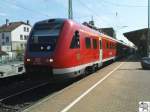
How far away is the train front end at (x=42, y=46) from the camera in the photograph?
608 inches

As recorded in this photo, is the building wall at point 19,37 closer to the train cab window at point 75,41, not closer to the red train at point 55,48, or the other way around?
the train cab window at point 75,41

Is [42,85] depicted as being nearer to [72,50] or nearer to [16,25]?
[72,50]

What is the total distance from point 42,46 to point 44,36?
1.64 feet

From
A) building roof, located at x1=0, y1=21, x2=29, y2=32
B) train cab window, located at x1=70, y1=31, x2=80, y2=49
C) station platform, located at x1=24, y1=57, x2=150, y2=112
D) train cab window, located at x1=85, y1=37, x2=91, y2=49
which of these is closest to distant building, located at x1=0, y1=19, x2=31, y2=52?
building roof, located at x1=0, y1=21, x2=29, y2=32

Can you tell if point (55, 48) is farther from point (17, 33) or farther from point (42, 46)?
point (17, 33)

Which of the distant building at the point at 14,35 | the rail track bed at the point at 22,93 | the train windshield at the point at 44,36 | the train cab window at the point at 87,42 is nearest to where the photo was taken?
the rail track bed at the point at 22,93

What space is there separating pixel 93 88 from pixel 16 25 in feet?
303

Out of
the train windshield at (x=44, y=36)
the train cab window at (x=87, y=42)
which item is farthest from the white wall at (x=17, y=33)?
the train windshield at (x=44, y=36)

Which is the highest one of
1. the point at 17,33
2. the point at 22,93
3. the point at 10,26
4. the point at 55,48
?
the point at 10,26

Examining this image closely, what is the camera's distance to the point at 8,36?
104 meters

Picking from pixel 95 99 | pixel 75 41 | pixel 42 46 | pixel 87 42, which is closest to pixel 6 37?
pixel 87 42

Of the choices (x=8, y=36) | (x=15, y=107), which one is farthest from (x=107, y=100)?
(x=8, y=36)

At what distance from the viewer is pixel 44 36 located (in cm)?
1616

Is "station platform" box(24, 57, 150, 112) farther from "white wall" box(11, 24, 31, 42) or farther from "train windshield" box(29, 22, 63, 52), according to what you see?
"white wall" box(11, 24, 31, 42)
